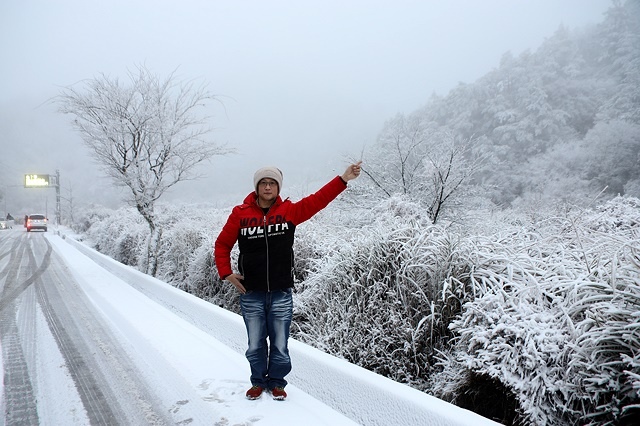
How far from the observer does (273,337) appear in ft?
9.04

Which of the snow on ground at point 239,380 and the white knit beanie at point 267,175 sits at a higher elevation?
the white knit beanie at point 267,175

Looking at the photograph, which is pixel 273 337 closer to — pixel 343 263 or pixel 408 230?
pixel 343 263

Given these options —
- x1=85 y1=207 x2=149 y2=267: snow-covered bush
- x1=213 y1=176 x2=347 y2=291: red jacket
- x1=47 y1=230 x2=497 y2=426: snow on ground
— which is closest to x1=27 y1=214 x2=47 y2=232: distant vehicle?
x1=85 y1=207 x2=149 y2=267: snow-covered bush

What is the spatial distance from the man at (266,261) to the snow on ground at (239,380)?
233 millimetres

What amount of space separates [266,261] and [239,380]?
1245mm

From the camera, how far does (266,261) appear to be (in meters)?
2.66

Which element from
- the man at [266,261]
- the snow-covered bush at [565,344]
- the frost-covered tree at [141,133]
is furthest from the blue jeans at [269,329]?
the frost-covered tree at [141,133]

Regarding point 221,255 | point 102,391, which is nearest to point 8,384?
point 102,391

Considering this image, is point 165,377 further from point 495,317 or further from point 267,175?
point 495,317

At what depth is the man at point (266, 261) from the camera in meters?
2.66

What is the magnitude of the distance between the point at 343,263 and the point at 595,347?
2.56 metres

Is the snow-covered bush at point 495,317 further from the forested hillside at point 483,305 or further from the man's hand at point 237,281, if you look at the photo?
the man's hand at point 237,281

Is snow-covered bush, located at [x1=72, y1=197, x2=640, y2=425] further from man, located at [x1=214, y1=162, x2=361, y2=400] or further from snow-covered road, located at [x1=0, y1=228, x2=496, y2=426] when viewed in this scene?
man, located at [x1=214, y1=162, x2=361, y2=400]

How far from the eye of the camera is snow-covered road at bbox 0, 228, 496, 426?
2436mm
